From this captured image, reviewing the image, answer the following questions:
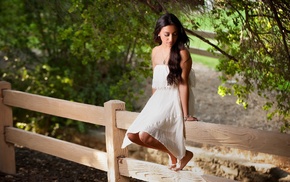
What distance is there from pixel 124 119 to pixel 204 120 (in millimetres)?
4758

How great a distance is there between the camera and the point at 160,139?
177 inches

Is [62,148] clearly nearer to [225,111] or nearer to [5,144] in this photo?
[5,144]

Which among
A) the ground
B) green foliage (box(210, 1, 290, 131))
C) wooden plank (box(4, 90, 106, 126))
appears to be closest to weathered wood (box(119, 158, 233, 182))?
wooden plank (box(4, 90, 106, 126))

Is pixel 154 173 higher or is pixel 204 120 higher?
pixel 154 173

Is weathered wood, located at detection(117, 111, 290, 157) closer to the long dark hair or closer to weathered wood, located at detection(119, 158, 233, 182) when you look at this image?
weathered wood, located at detection(119, 158, 233, 182)

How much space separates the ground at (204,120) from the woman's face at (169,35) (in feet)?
9.74

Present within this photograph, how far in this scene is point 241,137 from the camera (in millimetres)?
4484

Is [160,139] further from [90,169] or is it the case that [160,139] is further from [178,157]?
[90,169]

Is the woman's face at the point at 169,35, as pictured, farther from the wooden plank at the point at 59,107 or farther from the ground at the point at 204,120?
the ground at the point at 204,120

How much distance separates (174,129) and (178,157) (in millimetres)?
221

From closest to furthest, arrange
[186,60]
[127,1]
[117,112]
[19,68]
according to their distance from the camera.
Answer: [186,60] → [117,112] → [127,1] → [19,68]

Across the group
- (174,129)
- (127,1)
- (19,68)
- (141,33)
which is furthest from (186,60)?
(19,68)

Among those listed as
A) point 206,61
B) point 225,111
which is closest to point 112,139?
point 225,111

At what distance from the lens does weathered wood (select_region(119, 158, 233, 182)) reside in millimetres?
4750
